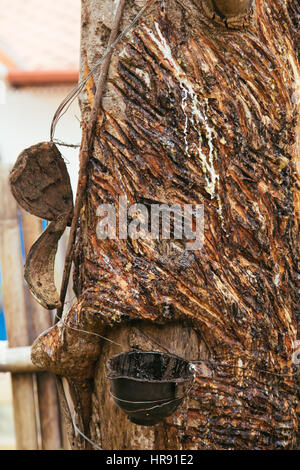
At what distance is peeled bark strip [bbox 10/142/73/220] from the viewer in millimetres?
1286

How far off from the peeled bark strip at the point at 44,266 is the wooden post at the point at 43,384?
86 cm

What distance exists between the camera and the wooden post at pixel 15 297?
2.16m

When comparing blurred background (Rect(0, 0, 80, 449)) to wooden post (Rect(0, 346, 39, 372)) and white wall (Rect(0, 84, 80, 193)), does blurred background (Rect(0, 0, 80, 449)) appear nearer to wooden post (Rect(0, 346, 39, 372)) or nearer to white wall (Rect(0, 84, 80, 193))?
white wall (Rect(0, 84, 80, 193))

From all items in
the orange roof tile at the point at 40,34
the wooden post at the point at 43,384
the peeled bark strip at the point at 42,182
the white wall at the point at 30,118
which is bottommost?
the wooden post at the point at 43,384

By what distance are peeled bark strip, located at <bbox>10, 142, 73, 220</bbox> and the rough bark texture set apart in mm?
91

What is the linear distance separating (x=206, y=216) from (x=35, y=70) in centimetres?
197

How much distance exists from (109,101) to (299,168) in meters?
0.49

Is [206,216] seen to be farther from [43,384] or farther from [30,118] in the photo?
[30,118]

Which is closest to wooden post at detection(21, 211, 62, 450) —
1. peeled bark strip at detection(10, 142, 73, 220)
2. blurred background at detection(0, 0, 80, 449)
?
blurred background at detection(0, 0, 80, 449)

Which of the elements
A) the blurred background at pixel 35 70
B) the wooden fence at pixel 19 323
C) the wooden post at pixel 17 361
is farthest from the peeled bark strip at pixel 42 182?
the blurred background at pixel 35 70

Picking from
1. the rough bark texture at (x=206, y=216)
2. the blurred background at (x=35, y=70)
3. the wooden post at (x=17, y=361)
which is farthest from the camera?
the blurred background at (x=35, y=70)

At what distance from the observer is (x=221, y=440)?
1210mm

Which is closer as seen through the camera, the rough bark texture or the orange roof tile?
the rough bark texture

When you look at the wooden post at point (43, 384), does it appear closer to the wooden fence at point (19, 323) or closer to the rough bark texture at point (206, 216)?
the wooden fence at point (19, 323)
